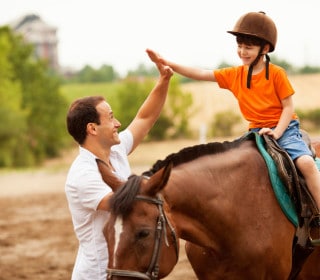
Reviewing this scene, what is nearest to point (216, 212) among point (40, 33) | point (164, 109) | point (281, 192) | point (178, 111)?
point (281, 192)

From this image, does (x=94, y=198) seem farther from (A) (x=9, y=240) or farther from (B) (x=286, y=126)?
(A) (x=9, y=240)

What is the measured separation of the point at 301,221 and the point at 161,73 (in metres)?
1.42

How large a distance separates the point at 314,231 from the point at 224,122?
44.2 metres

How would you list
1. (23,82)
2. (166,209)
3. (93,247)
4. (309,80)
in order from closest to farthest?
(166,209) → (93,247) → (23,82) → (309,80)

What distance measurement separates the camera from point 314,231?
14.1 ft

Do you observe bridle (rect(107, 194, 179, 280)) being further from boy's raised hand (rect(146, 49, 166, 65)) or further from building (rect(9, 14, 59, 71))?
building (rect(9, 14, 59, 71))

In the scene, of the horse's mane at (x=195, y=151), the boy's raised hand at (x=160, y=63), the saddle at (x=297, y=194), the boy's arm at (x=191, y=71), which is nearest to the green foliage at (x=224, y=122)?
the boy's arm at (x=191, y=71)

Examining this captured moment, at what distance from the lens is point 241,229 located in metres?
3.87

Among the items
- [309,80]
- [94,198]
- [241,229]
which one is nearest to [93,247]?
[94,198]

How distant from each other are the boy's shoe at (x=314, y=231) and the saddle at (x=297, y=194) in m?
0.02

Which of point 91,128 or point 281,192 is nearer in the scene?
point 91,128

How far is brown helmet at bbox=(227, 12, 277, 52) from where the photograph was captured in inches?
170

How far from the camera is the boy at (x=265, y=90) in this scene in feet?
13.8

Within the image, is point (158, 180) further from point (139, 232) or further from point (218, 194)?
point (218, 194)
